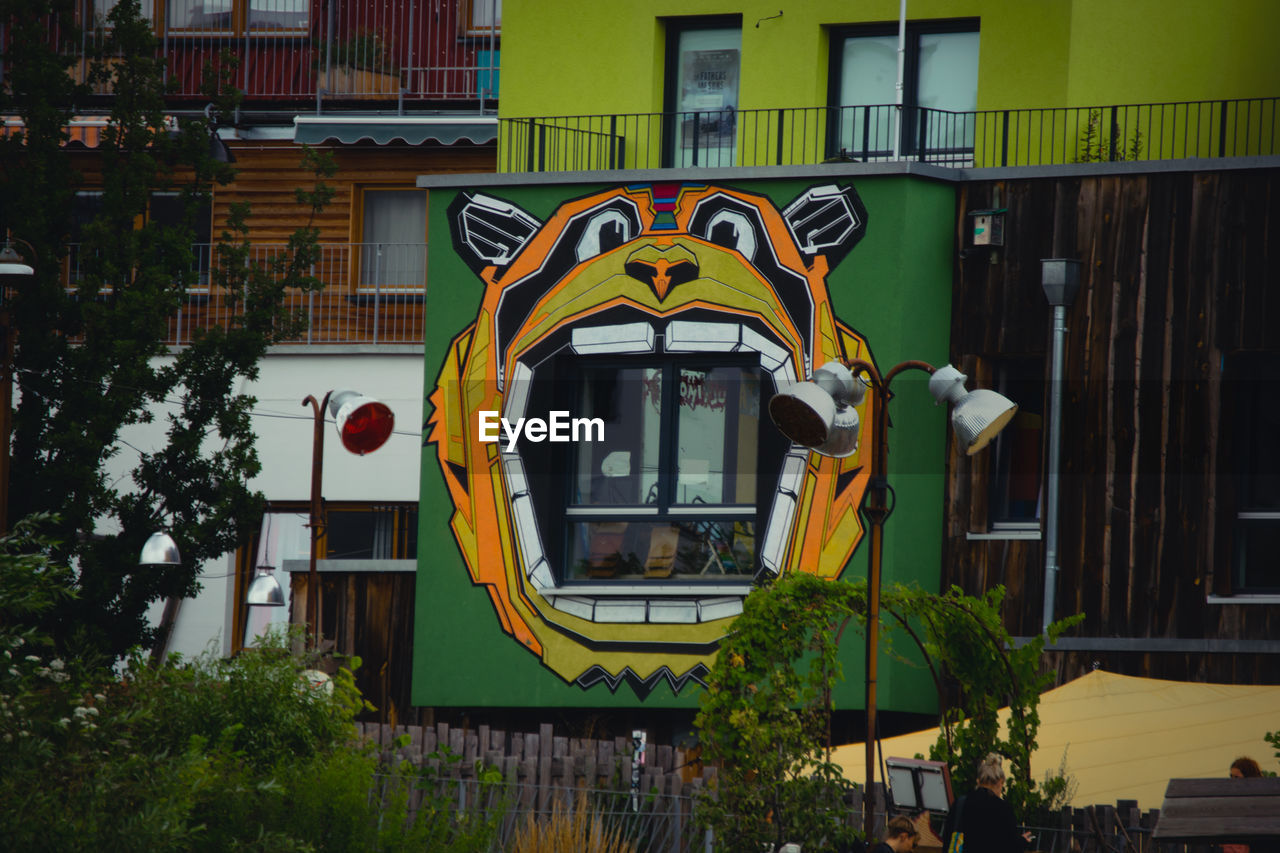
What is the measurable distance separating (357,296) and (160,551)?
25.1 ft

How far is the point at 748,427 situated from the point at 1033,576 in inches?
116

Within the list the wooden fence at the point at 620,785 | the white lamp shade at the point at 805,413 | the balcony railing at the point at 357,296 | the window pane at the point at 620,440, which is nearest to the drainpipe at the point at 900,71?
the window pane at the point at 620,440

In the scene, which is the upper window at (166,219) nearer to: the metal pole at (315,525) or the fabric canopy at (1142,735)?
the metal pole at (315,525)

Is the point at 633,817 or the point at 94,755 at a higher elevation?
the point at 94,755

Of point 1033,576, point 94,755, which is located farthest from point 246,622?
point 94,755

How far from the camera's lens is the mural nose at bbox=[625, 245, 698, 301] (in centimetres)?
1831

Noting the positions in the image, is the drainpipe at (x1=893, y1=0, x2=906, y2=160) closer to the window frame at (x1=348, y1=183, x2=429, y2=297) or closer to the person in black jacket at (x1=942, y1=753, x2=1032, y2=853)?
the window frame at (x1=348, y1=183, x2=429, y2=297)

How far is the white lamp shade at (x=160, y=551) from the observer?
18172 millimetres

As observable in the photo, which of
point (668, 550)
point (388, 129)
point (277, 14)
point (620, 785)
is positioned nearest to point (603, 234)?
point (668, 550)

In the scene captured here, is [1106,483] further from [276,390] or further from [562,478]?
[276,390]

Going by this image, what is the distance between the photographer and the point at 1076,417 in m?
17.2

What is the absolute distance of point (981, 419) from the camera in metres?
12.5

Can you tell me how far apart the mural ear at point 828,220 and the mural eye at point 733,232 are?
15.2 inches

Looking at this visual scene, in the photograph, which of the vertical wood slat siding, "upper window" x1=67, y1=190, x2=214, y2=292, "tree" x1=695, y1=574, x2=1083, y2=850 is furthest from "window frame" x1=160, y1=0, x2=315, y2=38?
"tree" x1=695, y1=574, x2=1083, y2=850
